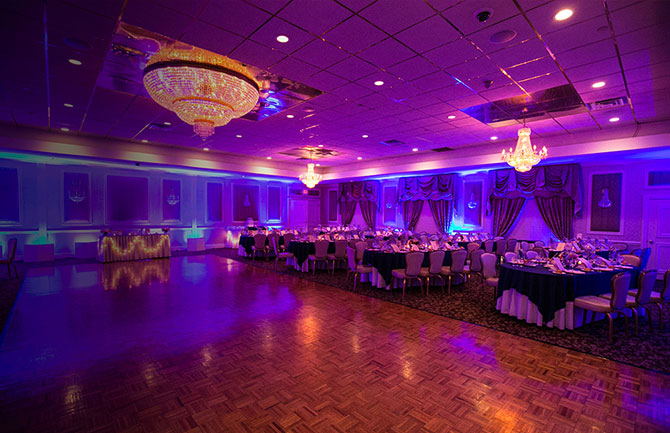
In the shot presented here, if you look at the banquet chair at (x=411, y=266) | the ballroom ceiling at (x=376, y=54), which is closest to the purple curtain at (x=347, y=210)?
the ballroom ceiling at (x=376, y=54)

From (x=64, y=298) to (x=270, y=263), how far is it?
5354 mm

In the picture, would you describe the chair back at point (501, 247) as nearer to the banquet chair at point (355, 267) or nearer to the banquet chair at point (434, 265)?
the banquet chair at point (434, 265)

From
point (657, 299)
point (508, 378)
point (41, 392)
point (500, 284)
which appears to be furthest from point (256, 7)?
point (657, 299)

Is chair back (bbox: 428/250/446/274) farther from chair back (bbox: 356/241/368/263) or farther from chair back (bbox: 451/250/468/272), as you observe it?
chair back (bbox: 356/241/368/263)

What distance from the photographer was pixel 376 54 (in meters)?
4.22

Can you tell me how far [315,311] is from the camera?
17.4 feet

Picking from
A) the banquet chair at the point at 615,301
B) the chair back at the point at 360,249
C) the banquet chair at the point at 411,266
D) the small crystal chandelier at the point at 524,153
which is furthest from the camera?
the chair back at the point at 360,249

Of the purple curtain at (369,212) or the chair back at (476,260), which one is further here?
the purple curtain at (369,212)

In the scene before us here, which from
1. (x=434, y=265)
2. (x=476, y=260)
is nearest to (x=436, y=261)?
(x=434, y=265)

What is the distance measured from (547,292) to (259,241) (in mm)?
8165

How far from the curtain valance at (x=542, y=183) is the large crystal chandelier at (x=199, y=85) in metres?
9.30

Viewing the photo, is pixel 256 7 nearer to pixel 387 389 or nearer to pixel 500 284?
pixel 387 389

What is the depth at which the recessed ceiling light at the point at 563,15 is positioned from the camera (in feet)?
10.5

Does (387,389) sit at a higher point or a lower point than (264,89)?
lower
